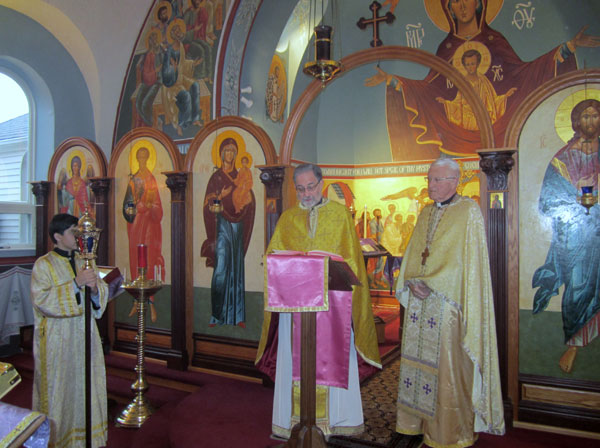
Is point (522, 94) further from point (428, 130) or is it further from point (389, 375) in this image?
point (428, 130)

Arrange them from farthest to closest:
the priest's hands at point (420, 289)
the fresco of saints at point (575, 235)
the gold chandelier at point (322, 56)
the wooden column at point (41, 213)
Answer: the wooden column at point (41, 213) < the fresco of saints at point (575, 235) < the gold chandelier at point (322, 56) < the priest's hands at point (420, 289)

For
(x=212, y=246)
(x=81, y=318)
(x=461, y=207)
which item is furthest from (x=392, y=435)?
(x=212, y=246)

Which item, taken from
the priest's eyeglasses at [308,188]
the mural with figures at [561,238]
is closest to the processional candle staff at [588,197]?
the mural with figures at [561,238]

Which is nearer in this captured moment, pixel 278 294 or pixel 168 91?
pixel 278 294

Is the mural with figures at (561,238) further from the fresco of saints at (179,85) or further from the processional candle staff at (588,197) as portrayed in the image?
the fresco of saints at (179,85)

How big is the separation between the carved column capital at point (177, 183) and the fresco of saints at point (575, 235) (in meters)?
4.35

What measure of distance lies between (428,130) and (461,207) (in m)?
6.72

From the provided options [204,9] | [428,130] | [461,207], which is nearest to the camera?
[461,207]

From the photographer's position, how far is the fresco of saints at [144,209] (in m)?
6.64

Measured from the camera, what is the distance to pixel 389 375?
5812 millimetres

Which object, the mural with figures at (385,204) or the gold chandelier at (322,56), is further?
the mural with figures at (385,204)

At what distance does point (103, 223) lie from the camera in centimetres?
716

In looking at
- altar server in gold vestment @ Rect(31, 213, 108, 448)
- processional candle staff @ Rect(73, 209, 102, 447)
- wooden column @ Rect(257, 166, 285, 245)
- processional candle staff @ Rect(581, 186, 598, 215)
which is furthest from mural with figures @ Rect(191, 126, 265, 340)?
processional candle staff @ Rect(581, 186, 598, 215)

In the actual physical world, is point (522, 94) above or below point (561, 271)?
above
